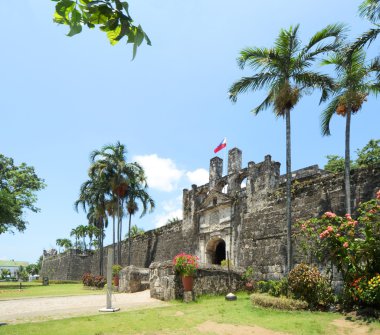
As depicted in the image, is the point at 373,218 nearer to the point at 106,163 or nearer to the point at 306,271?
the point at 306,271

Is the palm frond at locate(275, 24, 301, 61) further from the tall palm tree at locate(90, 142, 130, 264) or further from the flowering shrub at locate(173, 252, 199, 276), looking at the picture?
the tall palm tree at locate(90, 142, 130, 264)

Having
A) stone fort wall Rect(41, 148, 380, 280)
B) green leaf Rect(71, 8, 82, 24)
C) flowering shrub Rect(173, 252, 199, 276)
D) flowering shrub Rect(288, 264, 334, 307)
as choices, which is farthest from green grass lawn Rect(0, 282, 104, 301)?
green leaf Rect(71, 8, 82, 24)

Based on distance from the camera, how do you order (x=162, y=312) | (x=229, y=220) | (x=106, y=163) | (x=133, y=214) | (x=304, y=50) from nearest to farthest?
1. (x=162, y=312)
2. (x=304, y=50)
3. (x=229, y=220)
4. (x=106, y=163)
5. (x=133, y=214)

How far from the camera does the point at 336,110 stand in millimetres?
11859

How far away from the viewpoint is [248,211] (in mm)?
15516

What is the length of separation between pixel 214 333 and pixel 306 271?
3.27m

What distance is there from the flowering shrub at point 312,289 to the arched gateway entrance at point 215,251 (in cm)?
956

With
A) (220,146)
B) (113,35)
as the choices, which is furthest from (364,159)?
(113,35)

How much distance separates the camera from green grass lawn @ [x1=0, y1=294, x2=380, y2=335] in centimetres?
662

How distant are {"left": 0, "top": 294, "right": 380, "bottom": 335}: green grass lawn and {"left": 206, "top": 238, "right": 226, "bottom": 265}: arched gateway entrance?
9430 millimetres

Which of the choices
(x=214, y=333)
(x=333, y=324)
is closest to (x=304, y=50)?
(x=333, y=324)

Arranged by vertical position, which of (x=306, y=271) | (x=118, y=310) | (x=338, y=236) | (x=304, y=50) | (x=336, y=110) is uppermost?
(x=304, y=50)

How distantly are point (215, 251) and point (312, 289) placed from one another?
1053cm

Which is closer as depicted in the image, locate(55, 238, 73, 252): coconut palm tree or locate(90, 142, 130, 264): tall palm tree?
locate(90, 142, 130, 264): tall palm tree
